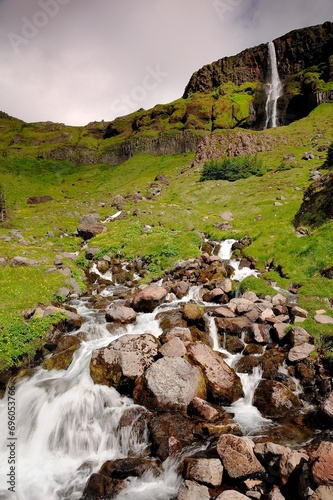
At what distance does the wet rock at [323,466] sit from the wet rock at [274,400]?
5.03 m

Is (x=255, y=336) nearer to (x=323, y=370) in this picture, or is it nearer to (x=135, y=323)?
(x=323, y=370)

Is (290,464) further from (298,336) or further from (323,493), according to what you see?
(298,336)

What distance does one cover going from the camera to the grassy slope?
21.5m

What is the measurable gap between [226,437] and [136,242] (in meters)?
26.7

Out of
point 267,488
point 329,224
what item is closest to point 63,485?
point 267,488

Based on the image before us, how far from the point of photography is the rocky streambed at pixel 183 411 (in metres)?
8.56

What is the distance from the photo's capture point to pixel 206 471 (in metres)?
8.62

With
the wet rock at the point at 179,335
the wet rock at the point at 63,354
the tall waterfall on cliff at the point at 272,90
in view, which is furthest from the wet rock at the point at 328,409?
the tall waterfall on cliff at the point at 272,90

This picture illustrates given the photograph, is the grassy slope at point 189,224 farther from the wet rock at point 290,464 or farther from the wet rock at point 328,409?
the wet rock at point 290,464

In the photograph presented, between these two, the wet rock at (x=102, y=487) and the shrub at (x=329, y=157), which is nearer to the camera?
the wet rock at (x=102, y=487)

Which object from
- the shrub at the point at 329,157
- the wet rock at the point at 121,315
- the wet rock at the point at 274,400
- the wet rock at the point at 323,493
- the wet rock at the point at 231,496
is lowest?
the wet rock at the point at 274,400

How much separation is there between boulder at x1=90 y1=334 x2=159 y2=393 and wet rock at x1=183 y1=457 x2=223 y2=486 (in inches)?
186

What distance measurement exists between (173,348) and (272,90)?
159m

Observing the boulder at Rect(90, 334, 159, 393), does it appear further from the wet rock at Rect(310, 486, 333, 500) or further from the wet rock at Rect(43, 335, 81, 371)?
the wet rock at Rect(310, 486, 333, 500)
